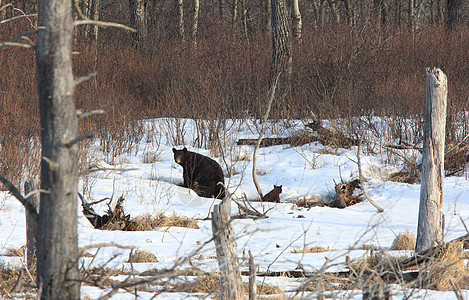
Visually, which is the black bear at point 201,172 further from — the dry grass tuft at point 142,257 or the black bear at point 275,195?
the dry grass tuft at point 142,257

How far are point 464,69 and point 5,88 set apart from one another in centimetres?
976

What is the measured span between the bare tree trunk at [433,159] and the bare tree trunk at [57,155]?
3.25 metres

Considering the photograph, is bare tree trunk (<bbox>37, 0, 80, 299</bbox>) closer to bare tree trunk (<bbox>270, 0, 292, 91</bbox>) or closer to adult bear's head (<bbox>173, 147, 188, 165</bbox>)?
adult bear's head (<bbox>173, 147, 188, 165</bbox>)

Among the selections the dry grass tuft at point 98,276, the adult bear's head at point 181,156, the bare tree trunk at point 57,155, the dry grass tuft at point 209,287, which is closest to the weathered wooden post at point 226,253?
the dry grass tuft at point 209,287

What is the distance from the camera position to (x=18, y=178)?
20.3 feet

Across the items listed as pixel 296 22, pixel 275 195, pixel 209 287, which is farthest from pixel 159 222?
pixel 296 22

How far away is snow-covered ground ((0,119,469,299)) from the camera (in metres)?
4.32

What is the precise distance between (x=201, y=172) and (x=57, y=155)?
5.26 m

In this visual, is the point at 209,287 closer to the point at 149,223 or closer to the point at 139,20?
the point at 149,223

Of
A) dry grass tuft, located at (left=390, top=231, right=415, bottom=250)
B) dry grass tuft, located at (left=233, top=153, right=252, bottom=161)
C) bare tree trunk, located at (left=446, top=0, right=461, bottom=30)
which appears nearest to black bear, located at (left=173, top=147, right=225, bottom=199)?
dry grass tuft, located at (left=233, top=153, right=252, bottom=161)

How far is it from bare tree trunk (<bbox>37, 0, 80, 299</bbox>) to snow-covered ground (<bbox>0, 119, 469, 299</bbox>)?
1351 mm

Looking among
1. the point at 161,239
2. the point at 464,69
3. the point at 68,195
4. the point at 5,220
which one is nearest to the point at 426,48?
the point at 464,69

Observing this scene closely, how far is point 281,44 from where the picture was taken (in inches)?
414

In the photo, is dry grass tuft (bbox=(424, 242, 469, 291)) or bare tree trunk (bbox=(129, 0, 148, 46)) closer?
dry grass tuft (bbox=(424, 242, 469, 291))
